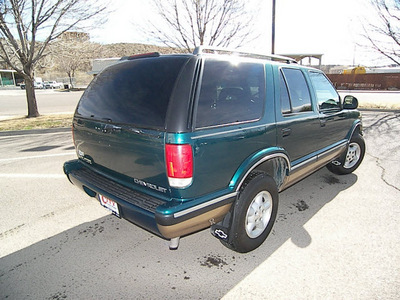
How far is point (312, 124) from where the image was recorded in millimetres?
3234

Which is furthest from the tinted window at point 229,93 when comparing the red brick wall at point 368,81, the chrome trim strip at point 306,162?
the red brick wall at point 368,81

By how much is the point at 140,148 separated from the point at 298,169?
6.54ft

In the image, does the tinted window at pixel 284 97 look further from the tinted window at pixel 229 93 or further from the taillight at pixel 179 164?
the taillight at pixel 179 164

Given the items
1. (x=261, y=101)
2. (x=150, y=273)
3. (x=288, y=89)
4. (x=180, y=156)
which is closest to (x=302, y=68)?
(x=288, y=89)

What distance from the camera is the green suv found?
6.48 ft

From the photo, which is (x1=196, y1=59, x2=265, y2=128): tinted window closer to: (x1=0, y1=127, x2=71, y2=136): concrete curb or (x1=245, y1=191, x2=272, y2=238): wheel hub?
(x1=245, y1=191, x2=272, y2=238): wheel hub

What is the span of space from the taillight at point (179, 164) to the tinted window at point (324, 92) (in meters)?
2.43

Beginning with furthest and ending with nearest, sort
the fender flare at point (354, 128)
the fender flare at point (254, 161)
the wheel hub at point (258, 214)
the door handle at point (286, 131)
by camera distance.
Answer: the fender flare at point (354, 128), the door handle at point (286, 131), the wheel hub at point (258, 214), the fender flare at point (254, 161)

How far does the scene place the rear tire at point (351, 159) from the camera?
445 centimetres

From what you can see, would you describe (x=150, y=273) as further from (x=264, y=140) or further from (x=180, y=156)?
(x=264, y=140)

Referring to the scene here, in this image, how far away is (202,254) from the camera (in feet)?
8.48

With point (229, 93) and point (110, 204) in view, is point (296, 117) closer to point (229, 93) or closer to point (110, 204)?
point (229, 93)

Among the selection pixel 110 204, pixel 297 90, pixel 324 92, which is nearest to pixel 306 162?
pixel 297 90

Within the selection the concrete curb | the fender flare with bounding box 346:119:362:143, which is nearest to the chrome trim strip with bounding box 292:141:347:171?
the fender flare with bounding box 346:119:362:143
